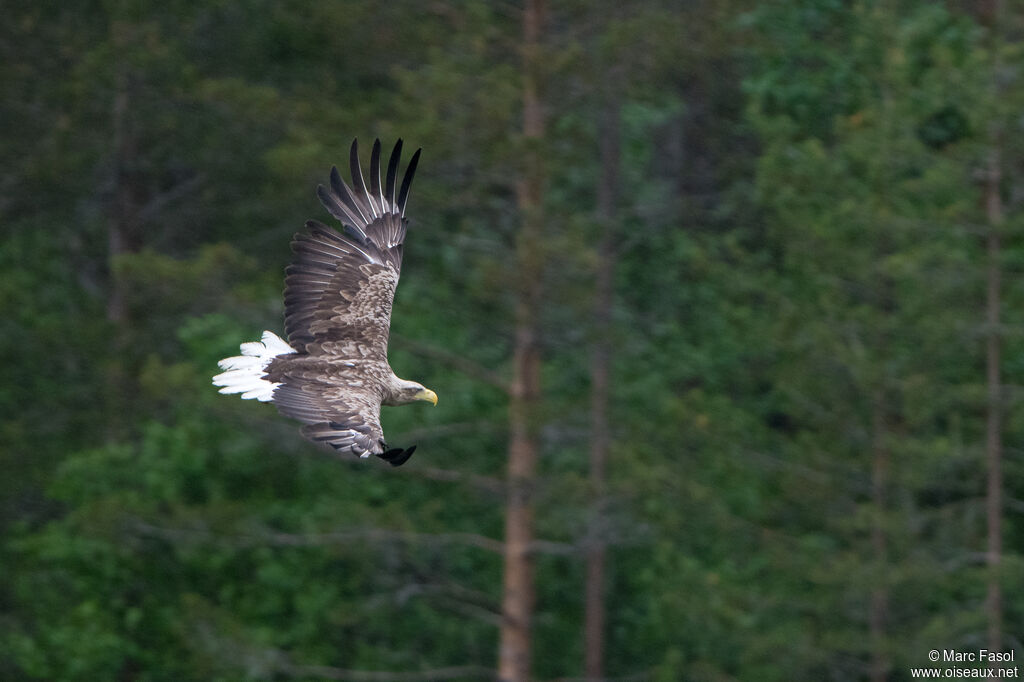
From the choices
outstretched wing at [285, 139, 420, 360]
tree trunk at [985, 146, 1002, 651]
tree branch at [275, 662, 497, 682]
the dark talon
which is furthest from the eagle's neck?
tree branch at [275, 662, 497, 682]

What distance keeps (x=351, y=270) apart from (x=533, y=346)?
614 centimetres

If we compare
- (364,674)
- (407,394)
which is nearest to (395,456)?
(407,394)

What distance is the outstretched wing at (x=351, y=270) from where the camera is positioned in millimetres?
10320

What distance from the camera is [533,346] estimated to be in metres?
16.6

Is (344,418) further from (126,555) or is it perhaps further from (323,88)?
(323,88)

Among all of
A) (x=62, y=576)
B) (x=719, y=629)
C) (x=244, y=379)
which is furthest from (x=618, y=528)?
(x=244, y=379)

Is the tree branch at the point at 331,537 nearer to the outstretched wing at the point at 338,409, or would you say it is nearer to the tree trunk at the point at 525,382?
the tree trunk at the point at 525,382

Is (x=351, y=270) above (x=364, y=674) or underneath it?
above

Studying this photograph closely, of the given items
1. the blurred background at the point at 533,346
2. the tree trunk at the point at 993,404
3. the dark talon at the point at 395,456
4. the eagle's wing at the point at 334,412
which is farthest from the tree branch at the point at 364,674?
the dark talon at the point at 395,456

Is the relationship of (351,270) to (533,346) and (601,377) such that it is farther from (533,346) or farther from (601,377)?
(601,377)

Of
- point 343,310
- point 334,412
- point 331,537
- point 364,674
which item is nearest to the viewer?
point 334,412

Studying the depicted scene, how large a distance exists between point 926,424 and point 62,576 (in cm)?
878

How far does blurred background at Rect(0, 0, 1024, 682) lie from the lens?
16.3 metres

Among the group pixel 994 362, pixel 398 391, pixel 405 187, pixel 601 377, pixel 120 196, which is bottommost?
pixel 398 391
